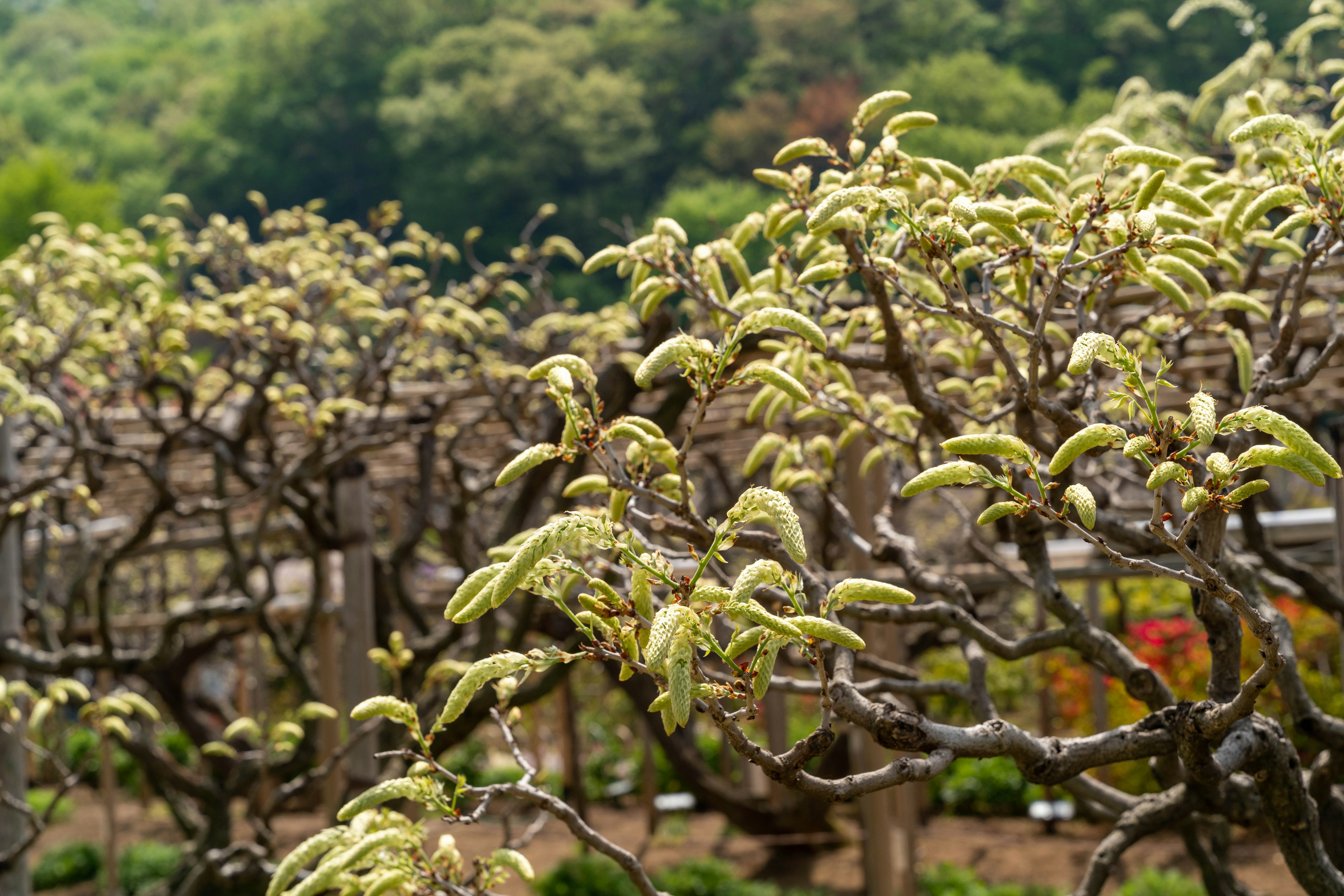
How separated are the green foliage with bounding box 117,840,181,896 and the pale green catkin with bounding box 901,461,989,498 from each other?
703cm

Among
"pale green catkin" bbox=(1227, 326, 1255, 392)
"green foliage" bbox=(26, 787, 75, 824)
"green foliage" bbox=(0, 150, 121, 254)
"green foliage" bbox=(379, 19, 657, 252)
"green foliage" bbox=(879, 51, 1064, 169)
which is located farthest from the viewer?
"green foliage" bbox=(379, 19, 657, 252)

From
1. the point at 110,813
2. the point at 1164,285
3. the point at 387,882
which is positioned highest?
the point at 1164,285

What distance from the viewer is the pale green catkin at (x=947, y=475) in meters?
1.44

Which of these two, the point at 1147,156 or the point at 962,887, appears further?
the point at 962,887

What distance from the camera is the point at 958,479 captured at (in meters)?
1.47

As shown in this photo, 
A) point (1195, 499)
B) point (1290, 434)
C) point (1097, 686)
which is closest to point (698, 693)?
point (1195, 499)

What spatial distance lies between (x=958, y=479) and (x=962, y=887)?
16.8 feet

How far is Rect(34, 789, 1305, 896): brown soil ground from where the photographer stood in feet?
21.7

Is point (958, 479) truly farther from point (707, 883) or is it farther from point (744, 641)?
point (707, 883)

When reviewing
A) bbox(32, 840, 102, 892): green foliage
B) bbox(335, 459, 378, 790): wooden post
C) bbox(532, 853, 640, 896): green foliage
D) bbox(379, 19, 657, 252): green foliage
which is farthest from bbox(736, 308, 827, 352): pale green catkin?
bbox(379, 19, 657, 252): green foliage

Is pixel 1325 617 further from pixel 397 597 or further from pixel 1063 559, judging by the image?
pixel 397 597

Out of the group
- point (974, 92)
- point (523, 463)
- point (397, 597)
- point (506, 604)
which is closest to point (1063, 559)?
point (506, 604)

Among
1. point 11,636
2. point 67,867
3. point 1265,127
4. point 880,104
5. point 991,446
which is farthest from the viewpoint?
point 67,867

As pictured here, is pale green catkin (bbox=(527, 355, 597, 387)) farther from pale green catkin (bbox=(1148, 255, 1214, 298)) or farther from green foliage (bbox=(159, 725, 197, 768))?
green foliage (bbox=(159, 725, 197, 768))
